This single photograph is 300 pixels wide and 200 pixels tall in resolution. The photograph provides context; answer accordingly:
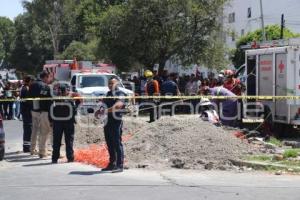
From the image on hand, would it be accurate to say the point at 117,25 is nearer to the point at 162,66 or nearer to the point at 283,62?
the point at 162,66

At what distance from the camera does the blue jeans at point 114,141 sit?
1166 centimetres

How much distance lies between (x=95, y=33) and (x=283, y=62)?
1884cm

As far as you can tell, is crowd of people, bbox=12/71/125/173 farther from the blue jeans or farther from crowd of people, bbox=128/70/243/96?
crowd of people, bbox=128/70/243/96

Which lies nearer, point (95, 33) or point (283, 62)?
point (283, 62)

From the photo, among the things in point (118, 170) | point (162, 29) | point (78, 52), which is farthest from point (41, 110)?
point (78, 52)

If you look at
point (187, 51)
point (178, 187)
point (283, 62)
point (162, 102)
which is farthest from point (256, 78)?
point (187, 51)

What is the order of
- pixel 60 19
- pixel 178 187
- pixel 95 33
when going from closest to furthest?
1. pixel 178 187
2. pixel 95 33
3. pixel 60 19

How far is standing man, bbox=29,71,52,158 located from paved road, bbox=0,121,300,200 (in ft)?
4.53

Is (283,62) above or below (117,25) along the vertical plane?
below

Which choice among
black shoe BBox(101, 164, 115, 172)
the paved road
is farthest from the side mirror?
black shoe BBox(101, 164, 115, 172)

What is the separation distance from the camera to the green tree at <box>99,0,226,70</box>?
31.2 m

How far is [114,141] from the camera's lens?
11711mm

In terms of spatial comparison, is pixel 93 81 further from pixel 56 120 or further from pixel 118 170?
pixel 118 170

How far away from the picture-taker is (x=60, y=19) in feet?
241
